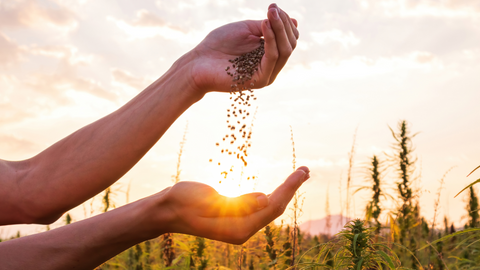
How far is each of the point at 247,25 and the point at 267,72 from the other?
1.58 feet

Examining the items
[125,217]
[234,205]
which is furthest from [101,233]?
[234,205]

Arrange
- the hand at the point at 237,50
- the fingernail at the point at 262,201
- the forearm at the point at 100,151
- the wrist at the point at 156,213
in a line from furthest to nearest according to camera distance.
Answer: the forearm at the point at 100,151
the hand at the point at 237,50
the wrist at the point at 156,213
the fingernail at the point at 262,201

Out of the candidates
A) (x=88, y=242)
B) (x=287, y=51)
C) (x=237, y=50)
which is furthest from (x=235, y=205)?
(x=237, y=50)

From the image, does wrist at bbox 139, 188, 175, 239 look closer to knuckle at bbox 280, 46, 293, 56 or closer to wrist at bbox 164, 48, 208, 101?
wrist at bbox 164, 48, 208, 101

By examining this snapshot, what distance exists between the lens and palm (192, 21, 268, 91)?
239cm

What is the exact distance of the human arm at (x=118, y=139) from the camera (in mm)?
2355

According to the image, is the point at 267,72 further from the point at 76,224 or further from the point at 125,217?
the point at 76,224

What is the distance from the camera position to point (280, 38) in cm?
201

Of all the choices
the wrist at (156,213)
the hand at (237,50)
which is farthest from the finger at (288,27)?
the wrist at (156,213)

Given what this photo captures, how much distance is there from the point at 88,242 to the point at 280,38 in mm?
1530

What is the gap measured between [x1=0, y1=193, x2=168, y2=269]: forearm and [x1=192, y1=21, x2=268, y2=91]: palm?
92cm

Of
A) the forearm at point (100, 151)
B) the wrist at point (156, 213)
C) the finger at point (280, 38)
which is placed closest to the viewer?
the wrist at point (156, 213)

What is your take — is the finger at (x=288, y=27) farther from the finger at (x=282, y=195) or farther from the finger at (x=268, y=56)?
the finger at (x=282, y=195)

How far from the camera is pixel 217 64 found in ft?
7.93
